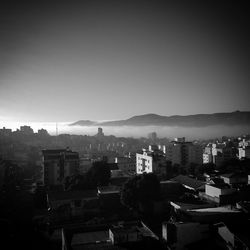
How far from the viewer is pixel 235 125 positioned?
1037 inches

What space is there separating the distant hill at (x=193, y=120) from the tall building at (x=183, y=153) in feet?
13.0

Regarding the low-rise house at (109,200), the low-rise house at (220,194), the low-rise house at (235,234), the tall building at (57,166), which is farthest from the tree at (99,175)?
the low-rise house at (235,234)

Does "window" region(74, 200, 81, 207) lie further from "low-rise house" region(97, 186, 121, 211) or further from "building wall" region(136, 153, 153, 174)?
"building wall" region(136, 153, 153, 174)

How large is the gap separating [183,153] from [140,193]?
50.1 ft

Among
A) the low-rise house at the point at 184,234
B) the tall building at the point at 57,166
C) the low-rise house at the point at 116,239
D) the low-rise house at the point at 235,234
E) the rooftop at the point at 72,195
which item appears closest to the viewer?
the low-rise house at the point at 235,234

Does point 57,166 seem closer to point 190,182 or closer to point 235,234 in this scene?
point 190,182

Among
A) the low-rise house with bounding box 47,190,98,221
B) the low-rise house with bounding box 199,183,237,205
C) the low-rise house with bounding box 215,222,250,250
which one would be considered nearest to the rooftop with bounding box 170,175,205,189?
the low-rise house with bounding box 199,183,237,205

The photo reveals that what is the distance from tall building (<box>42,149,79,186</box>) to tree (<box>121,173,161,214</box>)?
27.3 feet

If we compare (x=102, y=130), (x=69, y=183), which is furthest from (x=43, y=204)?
(x=102, y=130)

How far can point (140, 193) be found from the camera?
11.6m

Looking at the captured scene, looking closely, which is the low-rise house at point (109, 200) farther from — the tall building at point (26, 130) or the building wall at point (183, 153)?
the tall building at point (26, 130)

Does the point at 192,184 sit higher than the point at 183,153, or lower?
lower

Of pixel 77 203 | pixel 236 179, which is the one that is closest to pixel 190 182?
pixel 236 179

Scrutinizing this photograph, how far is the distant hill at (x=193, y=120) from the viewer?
24.1 m
